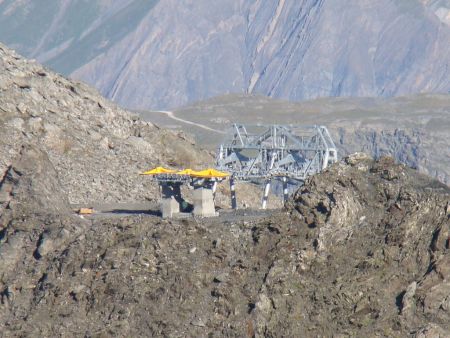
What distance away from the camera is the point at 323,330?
46.5m

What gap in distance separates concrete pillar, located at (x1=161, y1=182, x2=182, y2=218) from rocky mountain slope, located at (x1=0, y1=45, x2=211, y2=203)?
5537mm

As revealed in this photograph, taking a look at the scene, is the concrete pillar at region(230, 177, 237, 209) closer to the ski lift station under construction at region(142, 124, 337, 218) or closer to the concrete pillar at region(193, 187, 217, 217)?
the ski lift station under construction at region(142, 124, 337, 218)

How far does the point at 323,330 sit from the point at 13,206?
46.6 ft

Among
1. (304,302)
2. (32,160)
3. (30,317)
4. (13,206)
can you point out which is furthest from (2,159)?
(304,302)

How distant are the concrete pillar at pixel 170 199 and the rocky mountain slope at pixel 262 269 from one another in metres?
6.15

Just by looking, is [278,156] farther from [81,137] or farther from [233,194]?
[81,137]

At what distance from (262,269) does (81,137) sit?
88.6 feet

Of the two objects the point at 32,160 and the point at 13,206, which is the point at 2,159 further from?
the point at 13,206

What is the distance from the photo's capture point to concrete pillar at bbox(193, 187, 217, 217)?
6100 centimetres

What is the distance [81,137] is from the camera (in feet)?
248

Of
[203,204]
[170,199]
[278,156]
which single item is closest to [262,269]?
[203,204]

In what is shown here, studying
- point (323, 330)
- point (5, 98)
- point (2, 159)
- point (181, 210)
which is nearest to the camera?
point (323, 330)

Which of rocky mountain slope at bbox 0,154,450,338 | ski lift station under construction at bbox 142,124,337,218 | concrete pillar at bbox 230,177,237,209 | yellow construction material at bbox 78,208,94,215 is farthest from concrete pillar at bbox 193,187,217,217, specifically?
concrete pillar at bbox 230,177,237,209

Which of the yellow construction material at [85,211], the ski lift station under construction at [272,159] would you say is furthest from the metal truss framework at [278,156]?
the yellow construction material at [85,211]
